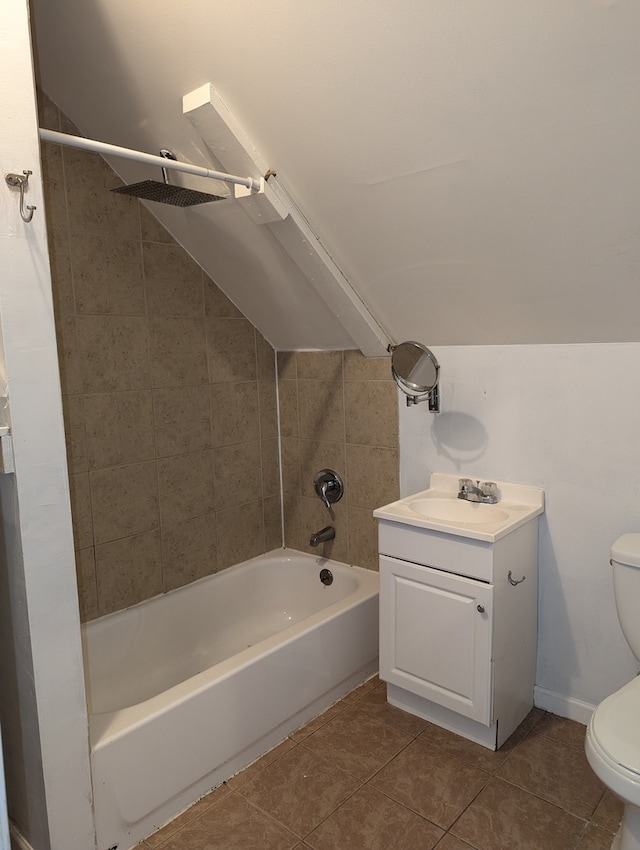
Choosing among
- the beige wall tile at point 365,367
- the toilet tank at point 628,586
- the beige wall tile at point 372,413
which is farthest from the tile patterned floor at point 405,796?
the beige wall tile at point 365,367

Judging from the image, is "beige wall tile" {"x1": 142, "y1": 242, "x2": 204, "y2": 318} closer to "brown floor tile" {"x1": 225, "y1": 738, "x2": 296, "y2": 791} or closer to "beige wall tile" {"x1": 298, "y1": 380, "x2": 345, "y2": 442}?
"beige wall tile" {"x1": 298, "y1": 380, "x2": 345, "y2": 442}

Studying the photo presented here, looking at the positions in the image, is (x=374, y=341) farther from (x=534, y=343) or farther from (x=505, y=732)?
(x=505, y=732)

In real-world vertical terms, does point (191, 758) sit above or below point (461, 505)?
below

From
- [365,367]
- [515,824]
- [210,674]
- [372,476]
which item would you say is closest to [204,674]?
[210,674]

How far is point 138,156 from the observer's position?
63.2 inches

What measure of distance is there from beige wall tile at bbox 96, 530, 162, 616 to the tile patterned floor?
80cm

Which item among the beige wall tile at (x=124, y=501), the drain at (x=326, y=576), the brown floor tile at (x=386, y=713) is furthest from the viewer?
the drain at (x=326, y=576)

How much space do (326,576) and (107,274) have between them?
1.54 m

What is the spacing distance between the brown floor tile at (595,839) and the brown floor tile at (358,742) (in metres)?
0.59

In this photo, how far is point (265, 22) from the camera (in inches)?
58.9

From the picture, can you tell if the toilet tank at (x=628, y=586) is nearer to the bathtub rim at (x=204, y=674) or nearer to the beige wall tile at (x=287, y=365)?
Answer: the bathtub rim at (x=204, y=674)

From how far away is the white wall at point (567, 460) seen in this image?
1992mm

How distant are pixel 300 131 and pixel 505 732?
1994 millimetres

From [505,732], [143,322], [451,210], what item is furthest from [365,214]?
[505,732]
